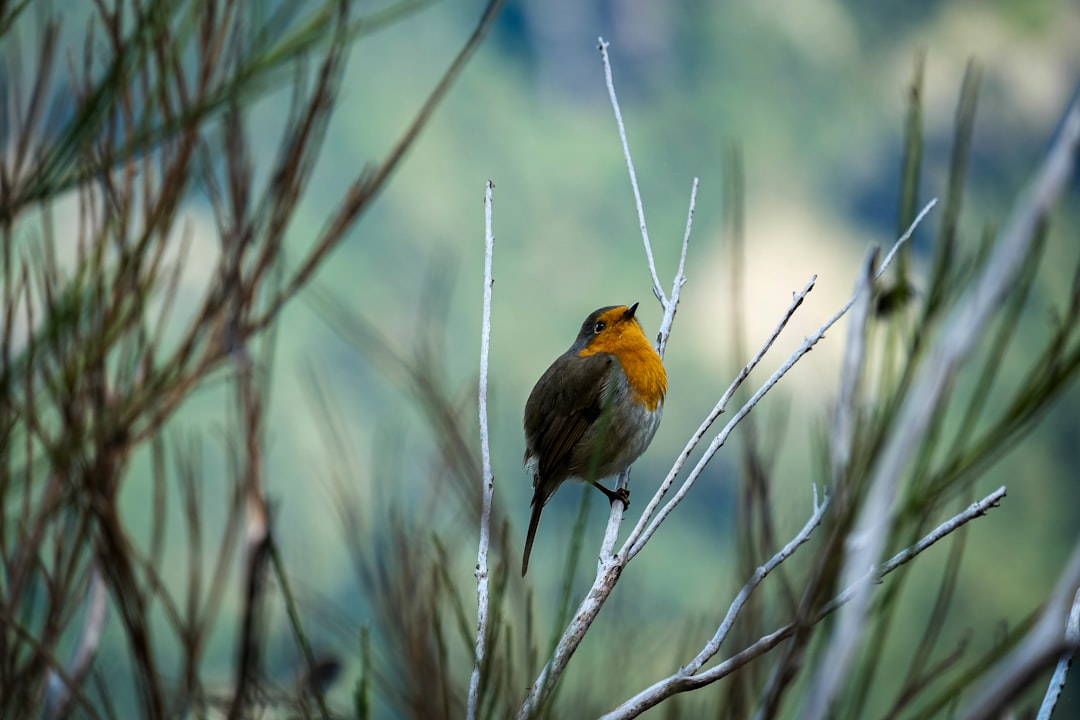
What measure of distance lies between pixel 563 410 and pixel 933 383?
4.29ft

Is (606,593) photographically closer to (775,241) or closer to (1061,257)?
(775,241)

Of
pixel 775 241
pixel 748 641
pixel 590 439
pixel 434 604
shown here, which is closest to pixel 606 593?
pixel 748 641

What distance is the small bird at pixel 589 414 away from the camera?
1534 millimetres

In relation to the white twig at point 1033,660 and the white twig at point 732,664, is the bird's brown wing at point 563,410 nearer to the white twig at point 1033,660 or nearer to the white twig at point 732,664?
the white twig at point 732,664

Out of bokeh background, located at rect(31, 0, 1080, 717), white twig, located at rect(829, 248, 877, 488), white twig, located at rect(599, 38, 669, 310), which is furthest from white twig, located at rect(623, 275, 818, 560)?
bokeh background, located at rect(31, 0, 1080, 717)

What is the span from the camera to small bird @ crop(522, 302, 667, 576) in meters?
1.53

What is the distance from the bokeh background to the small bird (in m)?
2.64

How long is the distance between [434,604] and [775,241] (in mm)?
4504

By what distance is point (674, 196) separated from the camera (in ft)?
15.8

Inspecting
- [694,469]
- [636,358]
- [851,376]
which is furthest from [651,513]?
[636,358]

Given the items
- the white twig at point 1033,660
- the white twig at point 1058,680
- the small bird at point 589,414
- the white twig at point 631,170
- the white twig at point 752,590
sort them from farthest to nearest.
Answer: the small bird at point 589,414 < the white twig at point 631,170 < the white twig at point 752,590 < the white twig at point 1058,680 < the white twig at point 1033,660

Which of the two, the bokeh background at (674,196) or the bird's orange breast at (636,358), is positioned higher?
the bokeh background at (674,196)

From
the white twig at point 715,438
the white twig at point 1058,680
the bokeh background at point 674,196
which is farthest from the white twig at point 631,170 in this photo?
the bokeh background at point 674,196

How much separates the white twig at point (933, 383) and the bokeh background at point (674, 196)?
A: 13.2 ft
